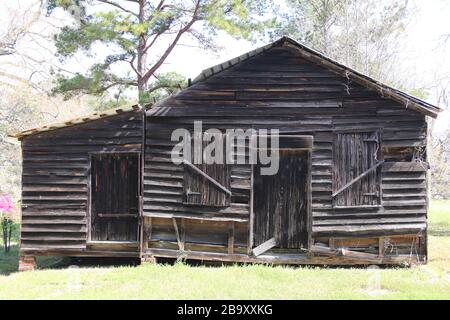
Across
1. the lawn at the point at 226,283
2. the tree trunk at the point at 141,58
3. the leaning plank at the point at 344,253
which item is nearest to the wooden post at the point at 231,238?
the lawn at the point at 226,283

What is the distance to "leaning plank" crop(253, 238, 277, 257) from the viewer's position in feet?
36.7

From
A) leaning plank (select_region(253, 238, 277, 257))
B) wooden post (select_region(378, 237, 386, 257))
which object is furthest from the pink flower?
wooden post (select_region(378, 237, 386, 257))

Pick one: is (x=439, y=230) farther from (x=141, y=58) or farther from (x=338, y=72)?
(x=141, y=58)

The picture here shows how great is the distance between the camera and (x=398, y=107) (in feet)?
36.8

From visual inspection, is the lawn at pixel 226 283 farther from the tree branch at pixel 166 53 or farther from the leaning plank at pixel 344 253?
the tree branch at pixel 166 53

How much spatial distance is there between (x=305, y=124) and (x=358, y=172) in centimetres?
159

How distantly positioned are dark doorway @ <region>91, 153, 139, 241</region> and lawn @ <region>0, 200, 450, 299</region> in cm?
91

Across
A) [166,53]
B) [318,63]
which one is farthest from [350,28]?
[318,63]

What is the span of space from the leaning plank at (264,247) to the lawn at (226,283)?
59 centimetres

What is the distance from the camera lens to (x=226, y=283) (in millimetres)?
9094

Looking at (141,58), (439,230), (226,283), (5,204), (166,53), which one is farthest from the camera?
(166,53)

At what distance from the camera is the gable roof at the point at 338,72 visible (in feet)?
35.7

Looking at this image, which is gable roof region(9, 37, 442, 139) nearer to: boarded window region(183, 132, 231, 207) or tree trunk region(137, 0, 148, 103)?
boarded window region(183, 132, 231, 207)
